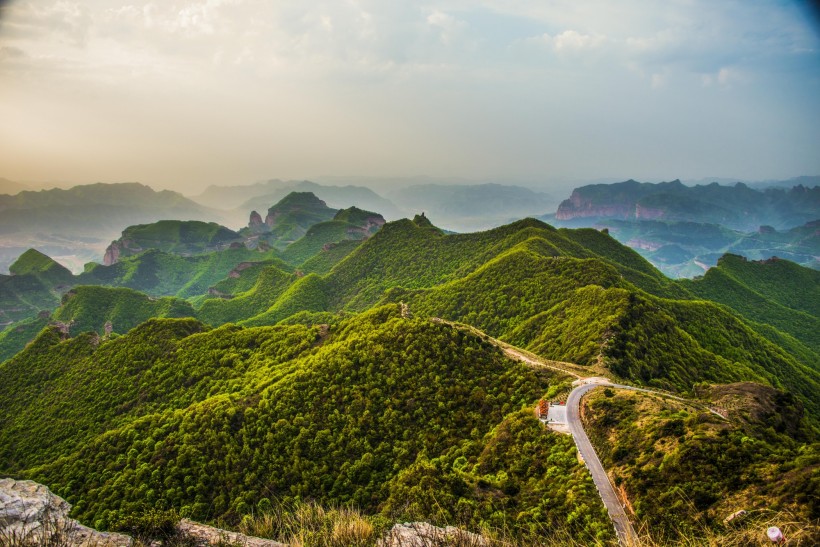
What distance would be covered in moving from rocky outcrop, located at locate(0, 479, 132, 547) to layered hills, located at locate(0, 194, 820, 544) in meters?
9.26

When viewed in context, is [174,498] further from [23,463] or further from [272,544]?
[23,463]

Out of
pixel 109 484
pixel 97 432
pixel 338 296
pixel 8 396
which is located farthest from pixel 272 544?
pixel 338 296

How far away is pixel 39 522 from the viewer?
58.3ft

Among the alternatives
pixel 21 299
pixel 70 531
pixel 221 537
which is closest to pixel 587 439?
pixel 221 537

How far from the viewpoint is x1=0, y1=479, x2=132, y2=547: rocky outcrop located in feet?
43.6

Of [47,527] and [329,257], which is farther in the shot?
[329,257]

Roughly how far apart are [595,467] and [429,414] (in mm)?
16208

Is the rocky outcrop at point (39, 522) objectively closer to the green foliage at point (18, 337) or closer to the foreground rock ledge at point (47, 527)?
the foreground rock ledge at point (47, 527)

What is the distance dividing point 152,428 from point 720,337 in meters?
83.1

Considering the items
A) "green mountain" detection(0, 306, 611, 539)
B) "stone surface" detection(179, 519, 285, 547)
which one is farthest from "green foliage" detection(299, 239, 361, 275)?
"stone surface" detection(179, 519, 285, 547)

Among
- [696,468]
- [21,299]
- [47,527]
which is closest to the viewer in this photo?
[47,527]

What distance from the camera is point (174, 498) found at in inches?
1348

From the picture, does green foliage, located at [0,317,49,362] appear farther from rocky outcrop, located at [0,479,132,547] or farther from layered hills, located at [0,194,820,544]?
rocky outcrop, located at [0,479,132,547]

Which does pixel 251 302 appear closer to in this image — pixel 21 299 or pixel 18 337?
pixel 18 337
